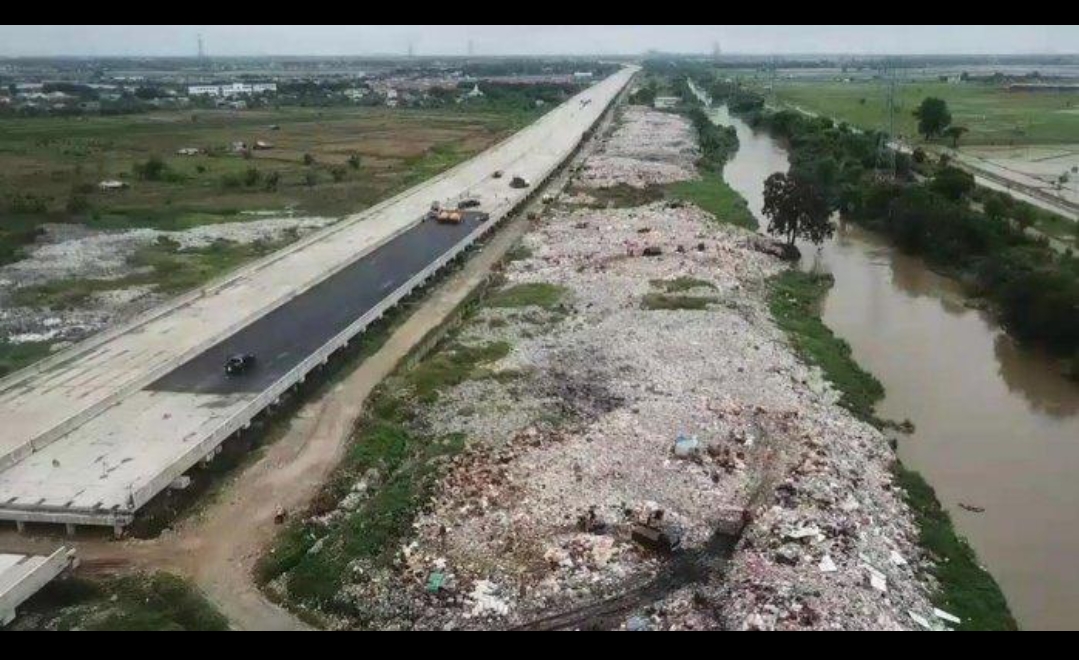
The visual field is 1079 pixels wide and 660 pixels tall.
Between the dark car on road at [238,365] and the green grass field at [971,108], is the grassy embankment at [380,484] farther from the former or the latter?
the green grass field at [971,108]

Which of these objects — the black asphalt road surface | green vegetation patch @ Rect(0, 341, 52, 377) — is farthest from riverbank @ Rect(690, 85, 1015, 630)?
green vegetation patch @ Rect(0, 341, 52, 377)

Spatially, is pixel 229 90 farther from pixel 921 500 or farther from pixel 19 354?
pixel 921 500

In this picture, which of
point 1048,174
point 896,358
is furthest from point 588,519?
point 1048,174

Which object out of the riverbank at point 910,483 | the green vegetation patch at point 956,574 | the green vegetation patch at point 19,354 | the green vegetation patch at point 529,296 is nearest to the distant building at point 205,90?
the green vegetation patch at point 529,296

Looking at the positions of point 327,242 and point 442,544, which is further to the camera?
point 327,242

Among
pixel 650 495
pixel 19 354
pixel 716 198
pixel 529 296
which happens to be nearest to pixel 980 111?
pixel 716 198

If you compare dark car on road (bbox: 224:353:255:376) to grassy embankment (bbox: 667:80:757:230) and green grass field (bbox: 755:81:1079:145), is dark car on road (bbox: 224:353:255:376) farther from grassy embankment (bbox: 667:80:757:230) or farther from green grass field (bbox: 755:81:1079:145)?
green grass field (bbox: 755:81:1079:145)

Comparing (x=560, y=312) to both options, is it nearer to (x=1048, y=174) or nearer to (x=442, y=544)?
(x=442, y=544)
